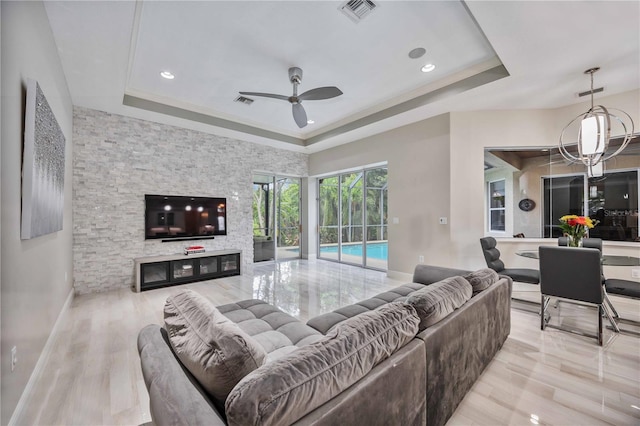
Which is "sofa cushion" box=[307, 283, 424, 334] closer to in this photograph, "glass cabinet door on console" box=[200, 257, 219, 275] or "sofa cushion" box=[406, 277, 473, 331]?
"sofa cushion" box=[406, 277, 473, 331]

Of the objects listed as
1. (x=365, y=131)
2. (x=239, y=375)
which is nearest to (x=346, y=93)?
(x=365, y=131)

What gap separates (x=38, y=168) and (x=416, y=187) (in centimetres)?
484

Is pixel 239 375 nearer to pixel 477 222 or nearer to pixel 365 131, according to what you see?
pixel 477 222

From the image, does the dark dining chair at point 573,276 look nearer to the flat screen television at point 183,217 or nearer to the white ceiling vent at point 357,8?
the white ceiling vent at point 357,8

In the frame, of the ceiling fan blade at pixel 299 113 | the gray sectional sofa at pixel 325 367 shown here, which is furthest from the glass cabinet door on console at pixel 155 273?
the gray sectional sofa at pixel 325 367

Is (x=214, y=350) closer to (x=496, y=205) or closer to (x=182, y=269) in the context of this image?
(x=182, y=269)

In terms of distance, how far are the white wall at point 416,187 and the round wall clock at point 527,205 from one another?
1.40 m

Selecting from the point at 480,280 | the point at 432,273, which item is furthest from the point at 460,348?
the point at 432,273

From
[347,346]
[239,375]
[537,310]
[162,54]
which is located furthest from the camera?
[537,310]

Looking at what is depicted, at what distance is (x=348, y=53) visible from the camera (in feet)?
10.6

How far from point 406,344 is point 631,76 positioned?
459 centimetres

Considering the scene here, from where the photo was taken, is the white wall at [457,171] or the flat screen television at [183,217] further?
the flat screen television at [183,217]

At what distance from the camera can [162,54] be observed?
10.7 ft

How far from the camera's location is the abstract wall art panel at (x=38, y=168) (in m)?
1.74
